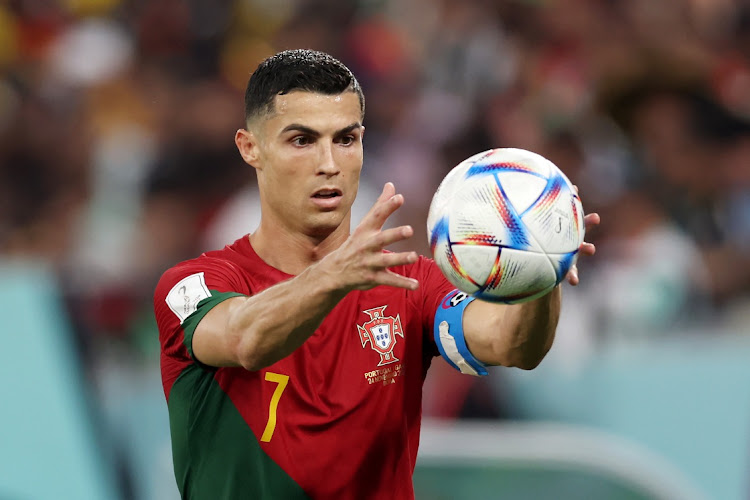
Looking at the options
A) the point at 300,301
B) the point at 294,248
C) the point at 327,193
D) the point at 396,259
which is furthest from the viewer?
the point at 294,248

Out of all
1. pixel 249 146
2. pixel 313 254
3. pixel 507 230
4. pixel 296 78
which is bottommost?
pixel 507 230

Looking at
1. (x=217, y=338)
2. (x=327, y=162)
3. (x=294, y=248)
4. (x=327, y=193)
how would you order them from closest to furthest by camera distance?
1. (x=217, y=338)
2. (x=327, y=162)
3. (x=327, y=193)
4. (x=294, y=248)

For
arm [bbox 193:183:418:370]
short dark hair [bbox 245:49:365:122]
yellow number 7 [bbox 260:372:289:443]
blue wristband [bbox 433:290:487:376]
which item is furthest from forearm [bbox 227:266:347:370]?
short dark hair [bbox 245:49:365:122]

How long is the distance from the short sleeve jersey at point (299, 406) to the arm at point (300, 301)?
182mm

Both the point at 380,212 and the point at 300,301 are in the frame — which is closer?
the point at 380,212

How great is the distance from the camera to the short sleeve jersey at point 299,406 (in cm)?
391

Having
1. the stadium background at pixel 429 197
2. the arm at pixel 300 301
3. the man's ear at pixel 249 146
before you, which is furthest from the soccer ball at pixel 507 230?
the stadium background at pixel 429 197

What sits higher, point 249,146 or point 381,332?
point 249,146

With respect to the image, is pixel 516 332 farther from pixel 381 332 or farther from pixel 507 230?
pixel 381 332

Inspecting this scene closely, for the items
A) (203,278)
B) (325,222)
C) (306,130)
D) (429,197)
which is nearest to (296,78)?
(306,130)

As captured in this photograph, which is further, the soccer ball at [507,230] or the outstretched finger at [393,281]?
the soccer ball at [507,230]

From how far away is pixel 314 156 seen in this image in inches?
160

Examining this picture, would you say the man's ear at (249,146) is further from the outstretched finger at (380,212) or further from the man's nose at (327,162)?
the outstretched finger at (380,212)

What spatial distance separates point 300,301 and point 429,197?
4966 millimetres
